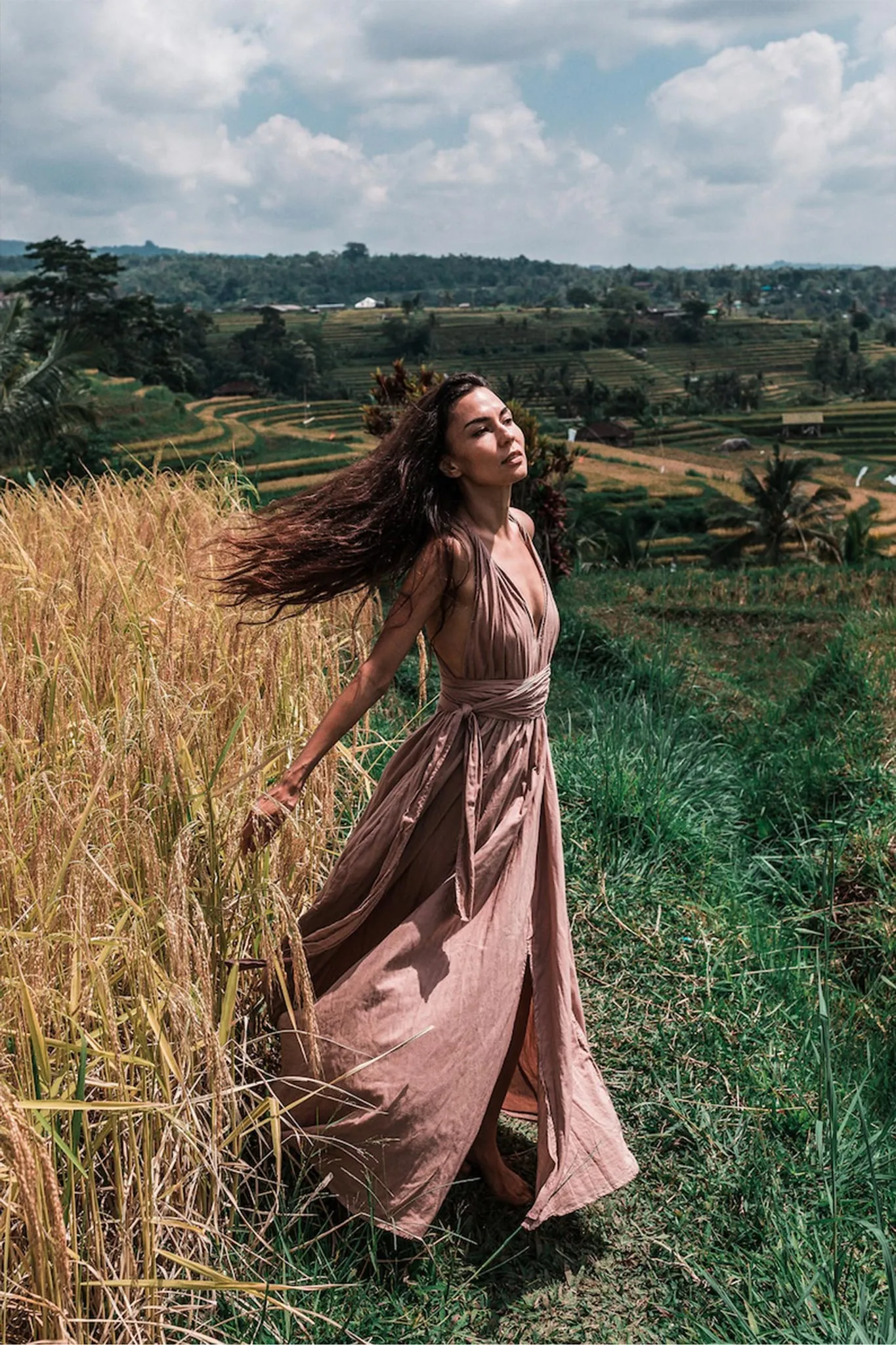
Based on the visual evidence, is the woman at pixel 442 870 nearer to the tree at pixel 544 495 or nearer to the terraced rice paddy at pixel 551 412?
the terraced rice paddy at pixel 551 412

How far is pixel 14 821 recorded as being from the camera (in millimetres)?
2385

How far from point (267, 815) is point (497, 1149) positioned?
81 cm

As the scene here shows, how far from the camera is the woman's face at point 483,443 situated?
2.17m

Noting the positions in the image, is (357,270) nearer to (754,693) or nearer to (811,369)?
(811,369)

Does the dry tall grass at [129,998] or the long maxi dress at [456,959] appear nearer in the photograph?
the dry tall grass at [129,998]

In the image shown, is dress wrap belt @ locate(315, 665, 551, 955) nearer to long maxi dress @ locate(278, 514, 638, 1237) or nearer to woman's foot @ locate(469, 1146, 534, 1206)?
long maxi dress @ locate(278, 514, 638, 1237)

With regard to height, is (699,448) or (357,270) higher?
(357,270)

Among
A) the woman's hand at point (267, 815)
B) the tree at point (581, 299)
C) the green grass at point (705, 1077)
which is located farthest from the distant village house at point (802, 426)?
the woman's hand at point (267, 815)

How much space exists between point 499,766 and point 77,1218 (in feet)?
3.38

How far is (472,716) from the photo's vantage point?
223 centimetres

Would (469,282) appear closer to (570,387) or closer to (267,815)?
(570,387)

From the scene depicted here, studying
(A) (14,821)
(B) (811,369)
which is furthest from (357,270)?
(A) (14,821)

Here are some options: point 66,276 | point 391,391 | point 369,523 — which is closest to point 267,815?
point 369,523

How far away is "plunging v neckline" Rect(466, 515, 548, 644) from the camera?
220cm
